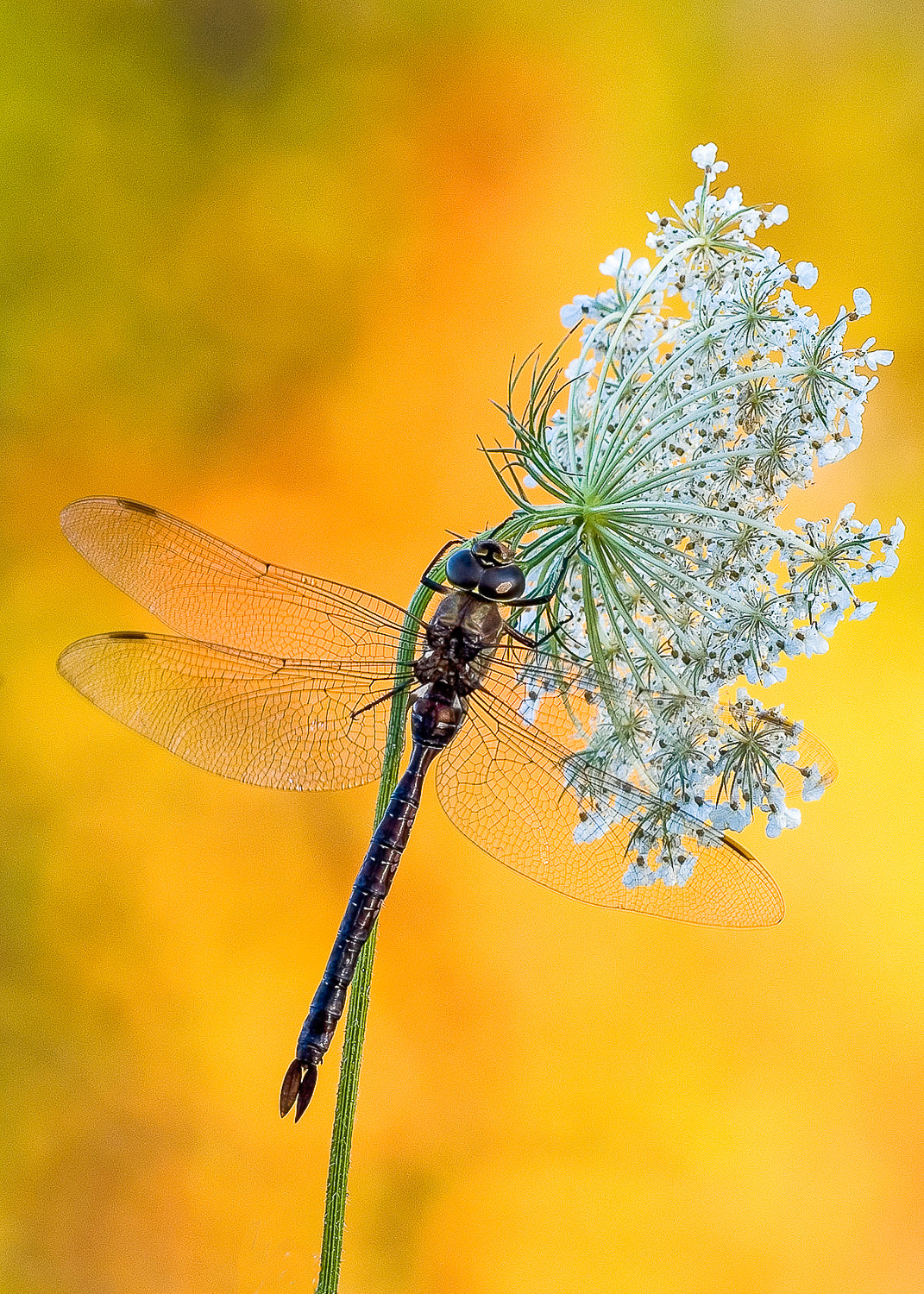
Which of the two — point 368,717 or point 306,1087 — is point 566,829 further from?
point 306,1087

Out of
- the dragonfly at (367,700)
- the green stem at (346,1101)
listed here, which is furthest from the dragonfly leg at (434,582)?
the green stem at (346,1101)

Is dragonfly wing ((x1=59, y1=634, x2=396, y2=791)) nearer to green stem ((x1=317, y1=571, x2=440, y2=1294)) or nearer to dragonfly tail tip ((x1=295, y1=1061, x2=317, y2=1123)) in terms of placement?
green stem ((x1=317, y1=571, x2=440, y2=1294))

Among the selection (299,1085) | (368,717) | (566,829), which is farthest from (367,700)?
(299,1085)

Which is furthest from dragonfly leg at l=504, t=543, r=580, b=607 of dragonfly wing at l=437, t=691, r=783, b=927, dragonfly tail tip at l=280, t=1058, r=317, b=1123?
dragonfly tail tip at l=280, t=1058, r=317, b=1123

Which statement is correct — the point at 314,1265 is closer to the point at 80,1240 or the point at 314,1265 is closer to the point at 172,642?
the point at 172,642

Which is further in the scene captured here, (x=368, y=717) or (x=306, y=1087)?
(x=368, y=717)

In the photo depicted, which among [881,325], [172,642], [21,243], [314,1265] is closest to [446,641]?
[172,642]
